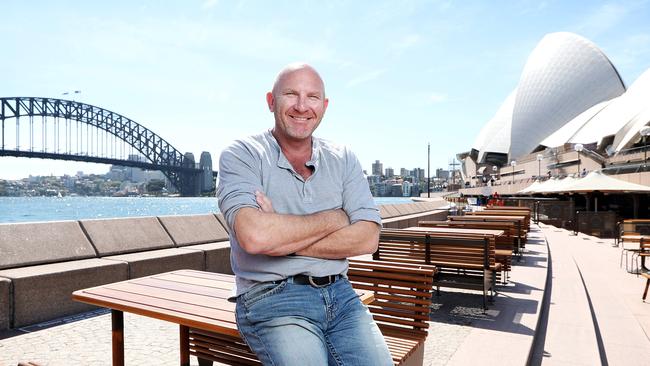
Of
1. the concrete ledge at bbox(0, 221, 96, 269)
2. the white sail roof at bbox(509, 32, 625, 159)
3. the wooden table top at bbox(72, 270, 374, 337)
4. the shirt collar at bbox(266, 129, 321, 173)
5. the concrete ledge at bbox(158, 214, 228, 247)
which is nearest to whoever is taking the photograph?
the shirt collar at bbox(266, 129, 321, 173)

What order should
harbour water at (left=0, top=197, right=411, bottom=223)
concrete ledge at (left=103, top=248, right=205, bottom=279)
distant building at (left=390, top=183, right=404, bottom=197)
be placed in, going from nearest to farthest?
concrete ledge at (left=103, top=248, right=205, bottom=279)
harbour water at (left=0, top=197, right=411, bottom=223)
distant building at (left=390, top=183, right=404, bottom=197)

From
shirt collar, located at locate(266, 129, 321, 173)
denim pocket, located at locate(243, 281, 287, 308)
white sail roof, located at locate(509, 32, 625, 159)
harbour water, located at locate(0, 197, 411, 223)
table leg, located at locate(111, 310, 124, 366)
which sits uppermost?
white sail roof, located at locate(509, 32, 625, 159)

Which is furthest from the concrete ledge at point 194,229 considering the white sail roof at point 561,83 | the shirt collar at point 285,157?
the white sail roof at point 561,83

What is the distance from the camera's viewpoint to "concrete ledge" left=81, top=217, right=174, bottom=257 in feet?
20.9

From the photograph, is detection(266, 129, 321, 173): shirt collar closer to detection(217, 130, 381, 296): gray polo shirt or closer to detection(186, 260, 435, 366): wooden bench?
detection(217, 130, 381, 296): gray polo shirt

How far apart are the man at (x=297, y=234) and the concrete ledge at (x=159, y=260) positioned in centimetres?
420

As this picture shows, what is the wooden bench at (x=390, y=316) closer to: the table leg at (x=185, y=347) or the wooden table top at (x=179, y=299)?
the table leg at (x=185, y=347)

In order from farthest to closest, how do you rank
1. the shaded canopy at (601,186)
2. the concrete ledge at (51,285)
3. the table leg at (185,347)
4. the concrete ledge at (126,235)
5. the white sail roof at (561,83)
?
the white sail roof at (561,83)
the shaded canopy at (601,186)
the concrete ledge at (126,235)
the concrete ledge at (51,285)
the table leg at (185,347)

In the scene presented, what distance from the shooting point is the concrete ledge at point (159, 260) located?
5934 millimetres

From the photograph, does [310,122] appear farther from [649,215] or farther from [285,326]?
[649,215]

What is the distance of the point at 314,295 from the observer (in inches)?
84.5

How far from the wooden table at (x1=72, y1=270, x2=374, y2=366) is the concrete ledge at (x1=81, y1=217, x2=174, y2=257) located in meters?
3.34

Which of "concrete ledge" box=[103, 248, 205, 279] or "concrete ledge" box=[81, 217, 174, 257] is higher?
"concrete ledge" box=[81, 217, 174, 257]

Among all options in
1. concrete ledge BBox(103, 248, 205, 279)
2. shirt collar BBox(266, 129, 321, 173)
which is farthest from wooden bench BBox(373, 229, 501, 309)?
shirt collar BBox(266, 129, 321, 173)
